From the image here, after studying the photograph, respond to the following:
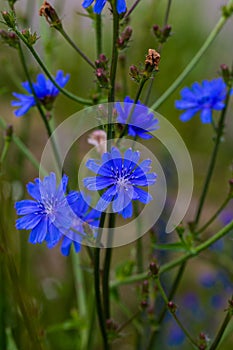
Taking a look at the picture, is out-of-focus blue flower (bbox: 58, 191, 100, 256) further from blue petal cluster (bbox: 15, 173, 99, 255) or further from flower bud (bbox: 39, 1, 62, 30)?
flower bud (bbox: 39, 1, 62, 30)

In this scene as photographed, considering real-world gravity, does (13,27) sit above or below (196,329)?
above

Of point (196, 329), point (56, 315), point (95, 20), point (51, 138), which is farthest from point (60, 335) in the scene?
point (95, 20)

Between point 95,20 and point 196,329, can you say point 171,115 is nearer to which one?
point 196,329

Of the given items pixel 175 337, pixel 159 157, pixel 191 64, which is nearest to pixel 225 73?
pixel 191 64

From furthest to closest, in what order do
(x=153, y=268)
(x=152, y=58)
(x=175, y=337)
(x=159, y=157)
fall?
Result: (x=159, y=157) → (x=175, y=337) → (x=153, y=268) → (x=152, y=58)

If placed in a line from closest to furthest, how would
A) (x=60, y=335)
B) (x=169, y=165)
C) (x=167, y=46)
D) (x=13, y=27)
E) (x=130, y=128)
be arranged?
1. (x=13, y=27)
2. (x=130, y=128)
3. (x=60, y=335)
4. (x=169, y=165)
5. (x=167, y=46)

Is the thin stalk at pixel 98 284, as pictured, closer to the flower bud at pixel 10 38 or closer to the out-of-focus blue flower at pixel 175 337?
the flower bud at pixel 10 38

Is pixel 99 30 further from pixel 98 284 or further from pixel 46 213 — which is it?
pixel 98 284
